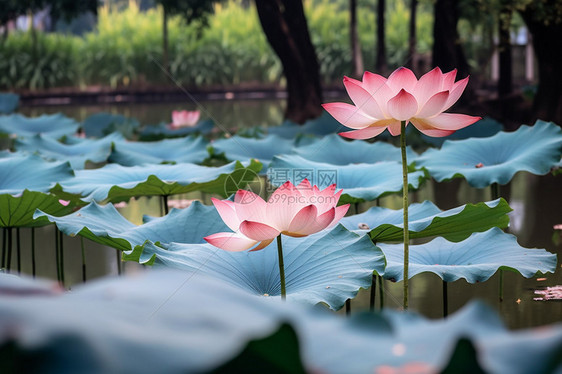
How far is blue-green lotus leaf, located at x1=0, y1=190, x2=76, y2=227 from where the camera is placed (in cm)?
177

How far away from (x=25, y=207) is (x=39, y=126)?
2.86 m

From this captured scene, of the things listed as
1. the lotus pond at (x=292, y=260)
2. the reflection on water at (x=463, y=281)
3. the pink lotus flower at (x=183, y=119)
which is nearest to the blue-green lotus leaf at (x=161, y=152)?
the lotus pond at (x=292, y=260)

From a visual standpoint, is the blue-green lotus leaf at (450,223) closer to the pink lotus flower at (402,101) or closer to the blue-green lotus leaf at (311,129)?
the pink lotus flower at (402,101)

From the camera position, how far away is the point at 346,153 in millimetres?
2684

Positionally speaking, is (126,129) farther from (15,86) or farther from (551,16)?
(15,86)

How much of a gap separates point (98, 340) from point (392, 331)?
0.15 meters

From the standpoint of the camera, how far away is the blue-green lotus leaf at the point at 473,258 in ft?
4.44

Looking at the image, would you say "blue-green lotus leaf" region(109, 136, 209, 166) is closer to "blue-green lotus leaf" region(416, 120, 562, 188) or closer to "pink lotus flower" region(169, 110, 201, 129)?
"blue-green lotus leaf" region(416, 120, 562, 188)

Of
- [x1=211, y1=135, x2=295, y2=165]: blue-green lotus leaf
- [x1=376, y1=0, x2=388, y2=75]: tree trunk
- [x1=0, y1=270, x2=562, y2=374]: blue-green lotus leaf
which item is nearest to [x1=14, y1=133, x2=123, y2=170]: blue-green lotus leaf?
[x1=211, y1=135, x2=295, y2=165]: blue-green lotus leaf

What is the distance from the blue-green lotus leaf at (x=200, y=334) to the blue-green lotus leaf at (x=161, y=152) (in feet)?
8.02

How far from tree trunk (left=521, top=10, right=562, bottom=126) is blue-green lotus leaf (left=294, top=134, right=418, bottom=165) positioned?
2082 millimetres

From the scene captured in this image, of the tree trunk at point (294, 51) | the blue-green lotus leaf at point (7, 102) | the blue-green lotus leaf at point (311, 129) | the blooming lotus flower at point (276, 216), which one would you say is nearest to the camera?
the blooming lotus flower at point (276, 216)

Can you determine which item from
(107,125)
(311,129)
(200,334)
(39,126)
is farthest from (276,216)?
(107,125)

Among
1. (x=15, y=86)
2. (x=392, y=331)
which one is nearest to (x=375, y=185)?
(x=392, y=331)
